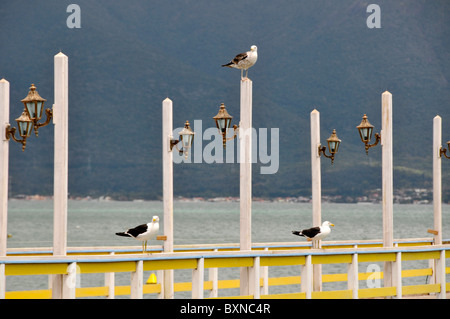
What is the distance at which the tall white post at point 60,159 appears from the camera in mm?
15516

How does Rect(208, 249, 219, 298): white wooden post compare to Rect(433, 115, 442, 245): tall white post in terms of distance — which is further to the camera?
Rect(433, 115, 442, 245): tall white post

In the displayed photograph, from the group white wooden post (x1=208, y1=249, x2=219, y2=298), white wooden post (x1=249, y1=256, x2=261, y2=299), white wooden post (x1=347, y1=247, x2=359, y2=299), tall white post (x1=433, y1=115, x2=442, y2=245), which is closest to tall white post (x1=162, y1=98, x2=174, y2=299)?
white wooden post (x1=208, y1=249, x2=219, y2=298)

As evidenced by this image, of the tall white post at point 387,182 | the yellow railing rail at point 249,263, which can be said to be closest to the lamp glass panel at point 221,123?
the yellow railing rail at point 249,263

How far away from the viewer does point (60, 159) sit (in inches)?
619

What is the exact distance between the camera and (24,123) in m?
17.6

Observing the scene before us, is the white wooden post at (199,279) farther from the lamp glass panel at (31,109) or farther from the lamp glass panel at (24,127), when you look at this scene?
the lamp glass panel at (24,127)

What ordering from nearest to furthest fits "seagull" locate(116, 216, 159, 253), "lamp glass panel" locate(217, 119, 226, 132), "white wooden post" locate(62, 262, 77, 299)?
1. "white wooden post" locate(62, 262, 77, 299)
2. "seagull" locate(116, 216, 159, 253)
3. "lamp glass panel" locate(217, 119, 226, 132)

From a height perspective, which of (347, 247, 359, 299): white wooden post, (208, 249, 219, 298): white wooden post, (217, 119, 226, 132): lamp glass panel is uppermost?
(217, 119, 226, 132): lamp glass panel

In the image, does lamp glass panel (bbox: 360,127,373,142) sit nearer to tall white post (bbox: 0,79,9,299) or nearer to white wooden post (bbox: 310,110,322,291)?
white wooden post (bbox: 310,110,322,291)

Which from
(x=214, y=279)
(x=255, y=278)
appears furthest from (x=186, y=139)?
(x=255, y=278)

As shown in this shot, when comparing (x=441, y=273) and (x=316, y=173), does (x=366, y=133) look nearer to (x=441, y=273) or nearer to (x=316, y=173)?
(x=316, y=173)

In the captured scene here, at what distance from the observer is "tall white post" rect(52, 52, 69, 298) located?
15.5 metres
